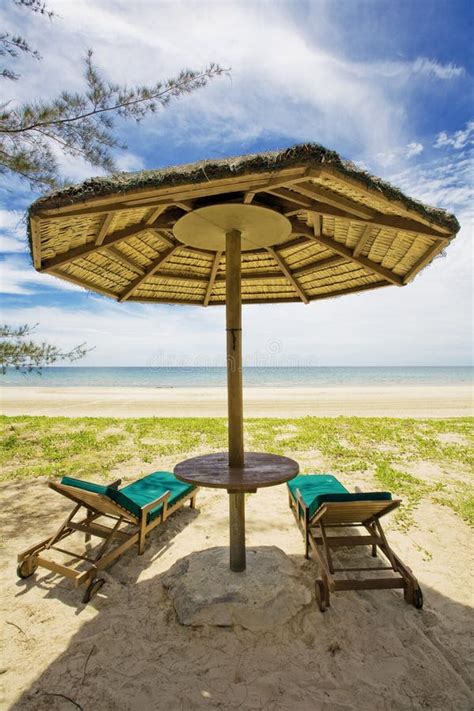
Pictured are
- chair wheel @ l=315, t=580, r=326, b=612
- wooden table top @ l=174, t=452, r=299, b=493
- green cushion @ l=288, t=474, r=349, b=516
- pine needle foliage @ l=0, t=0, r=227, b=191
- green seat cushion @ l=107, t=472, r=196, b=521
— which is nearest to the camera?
wooden table top @ l=174, t=452, r=299, b=493

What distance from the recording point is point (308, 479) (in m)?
4.72

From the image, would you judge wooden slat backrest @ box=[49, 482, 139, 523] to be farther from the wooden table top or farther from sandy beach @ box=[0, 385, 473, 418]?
sandy beach @ box=[0, 385, 473, 418]

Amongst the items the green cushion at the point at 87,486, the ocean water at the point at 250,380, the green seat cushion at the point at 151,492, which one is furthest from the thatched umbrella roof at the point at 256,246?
the ocean water at the point at 250,380

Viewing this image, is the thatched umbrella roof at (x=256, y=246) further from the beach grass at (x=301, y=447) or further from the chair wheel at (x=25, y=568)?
the beach grass at (x=301, y=447)

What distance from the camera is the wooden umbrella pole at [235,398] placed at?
3.11 metres

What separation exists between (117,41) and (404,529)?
6.44m

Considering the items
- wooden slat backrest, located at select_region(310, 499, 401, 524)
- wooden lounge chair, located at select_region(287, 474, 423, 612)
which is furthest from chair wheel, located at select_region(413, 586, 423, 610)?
wooden slat backrest, located at select_region(310, 499, 401, 524)

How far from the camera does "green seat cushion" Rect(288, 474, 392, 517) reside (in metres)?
3.05

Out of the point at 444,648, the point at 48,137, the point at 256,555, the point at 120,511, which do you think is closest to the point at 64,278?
the point at 120,511

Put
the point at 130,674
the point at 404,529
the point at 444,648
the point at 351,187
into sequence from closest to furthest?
the point at 351,187 → the point at 130,674 → the point at 444,648 → the point at 404,529

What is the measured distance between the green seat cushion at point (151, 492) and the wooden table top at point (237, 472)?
84cm

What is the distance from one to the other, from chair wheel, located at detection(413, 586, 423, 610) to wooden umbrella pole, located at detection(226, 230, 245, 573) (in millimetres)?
1392

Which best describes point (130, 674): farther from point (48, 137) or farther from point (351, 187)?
point (48, 137)

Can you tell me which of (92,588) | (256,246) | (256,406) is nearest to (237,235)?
(256,246)
